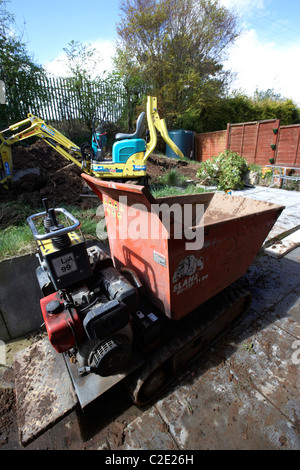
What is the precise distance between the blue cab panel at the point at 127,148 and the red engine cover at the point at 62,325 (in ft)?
13.0

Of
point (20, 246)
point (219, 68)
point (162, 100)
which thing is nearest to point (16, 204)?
point (20, 246)

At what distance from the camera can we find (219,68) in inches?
558

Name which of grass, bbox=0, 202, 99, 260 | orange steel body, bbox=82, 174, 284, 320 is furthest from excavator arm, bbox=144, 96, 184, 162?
orange steel body, bbox=82, 174, 284, 320

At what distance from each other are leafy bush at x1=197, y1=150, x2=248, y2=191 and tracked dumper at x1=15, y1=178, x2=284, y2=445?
6188 millimetres

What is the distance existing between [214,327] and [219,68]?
17181 mm

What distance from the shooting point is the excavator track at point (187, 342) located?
1744 millimetres

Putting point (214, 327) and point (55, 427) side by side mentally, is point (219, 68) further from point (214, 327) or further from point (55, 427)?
point (55, 427)

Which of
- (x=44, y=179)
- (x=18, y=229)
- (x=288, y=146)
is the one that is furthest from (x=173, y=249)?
(x=288, y=146)

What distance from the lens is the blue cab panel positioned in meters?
4.77

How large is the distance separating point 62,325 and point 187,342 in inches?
41.9

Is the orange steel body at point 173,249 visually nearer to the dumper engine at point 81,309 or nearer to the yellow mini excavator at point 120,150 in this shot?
the dumper engine at point 81,309

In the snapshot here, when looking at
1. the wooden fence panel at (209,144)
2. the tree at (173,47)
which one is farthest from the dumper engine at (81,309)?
the tree at (173,47)

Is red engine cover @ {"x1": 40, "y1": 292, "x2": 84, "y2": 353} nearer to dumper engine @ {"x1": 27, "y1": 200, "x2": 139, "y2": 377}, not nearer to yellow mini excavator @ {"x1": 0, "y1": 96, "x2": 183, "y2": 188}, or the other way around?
dumper engine @ {"x1": 27, "y1": 200, "x2": 139, "y2": 377}

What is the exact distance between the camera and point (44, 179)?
5.71 m
